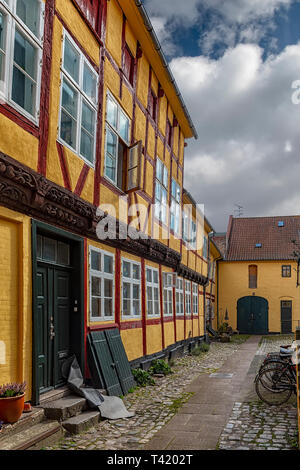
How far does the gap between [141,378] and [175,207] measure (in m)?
6.77

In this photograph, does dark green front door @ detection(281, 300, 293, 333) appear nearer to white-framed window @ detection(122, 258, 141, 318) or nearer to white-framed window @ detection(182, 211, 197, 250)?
white-framed window @ detection(182, 211, 197, 250)

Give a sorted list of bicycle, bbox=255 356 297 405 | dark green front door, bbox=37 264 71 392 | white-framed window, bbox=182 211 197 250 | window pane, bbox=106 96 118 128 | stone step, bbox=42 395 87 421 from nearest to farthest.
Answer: stone step, bbox=42 395 87 421, dark green front door, bbox=37 264 71 392, bicycle, bbox=255 356 297 405, window pane, bbox=106 96 118 128, white-framed window, bbox=182 211 197 250

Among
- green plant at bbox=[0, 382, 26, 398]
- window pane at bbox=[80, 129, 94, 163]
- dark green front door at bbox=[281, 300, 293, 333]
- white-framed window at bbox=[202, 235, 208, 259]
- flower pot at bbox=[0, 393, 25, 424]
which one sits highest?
window pane at bbox=[80, 129, 94, 163]

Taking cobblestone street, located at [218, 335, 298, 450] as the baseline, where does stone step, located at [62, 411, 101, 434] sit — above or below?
above

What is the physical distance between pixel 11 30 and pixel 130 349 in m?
6.82

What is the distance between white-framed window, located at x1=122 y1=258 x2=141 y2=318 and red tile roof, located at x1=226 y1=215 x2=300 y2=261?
2213 cm

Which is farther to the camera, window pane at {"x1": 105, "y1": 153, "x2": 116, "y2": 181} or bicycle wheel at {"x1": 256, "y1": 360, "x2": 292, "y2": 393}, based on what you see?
window pane at {"x1": 105, "y1": 153, "x2": 116, "y2": 181}

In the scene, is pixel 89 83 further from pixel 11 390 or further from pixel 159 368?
pixel 159 368

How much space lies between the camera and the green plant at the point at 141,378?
A: 32.4 ft

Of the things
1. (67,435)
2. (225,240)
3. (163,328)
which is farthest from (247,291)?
(67,435)

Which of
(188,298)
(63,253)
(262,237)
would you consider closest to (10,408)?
(63,253)

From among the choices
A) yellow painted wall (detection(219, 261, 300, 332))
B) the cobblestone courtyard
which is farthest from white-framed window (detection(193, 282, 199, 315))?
yellow painted wall (detection(219, 261, 300, 332))

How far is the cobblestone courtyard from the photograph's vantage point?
5816 millimetres
